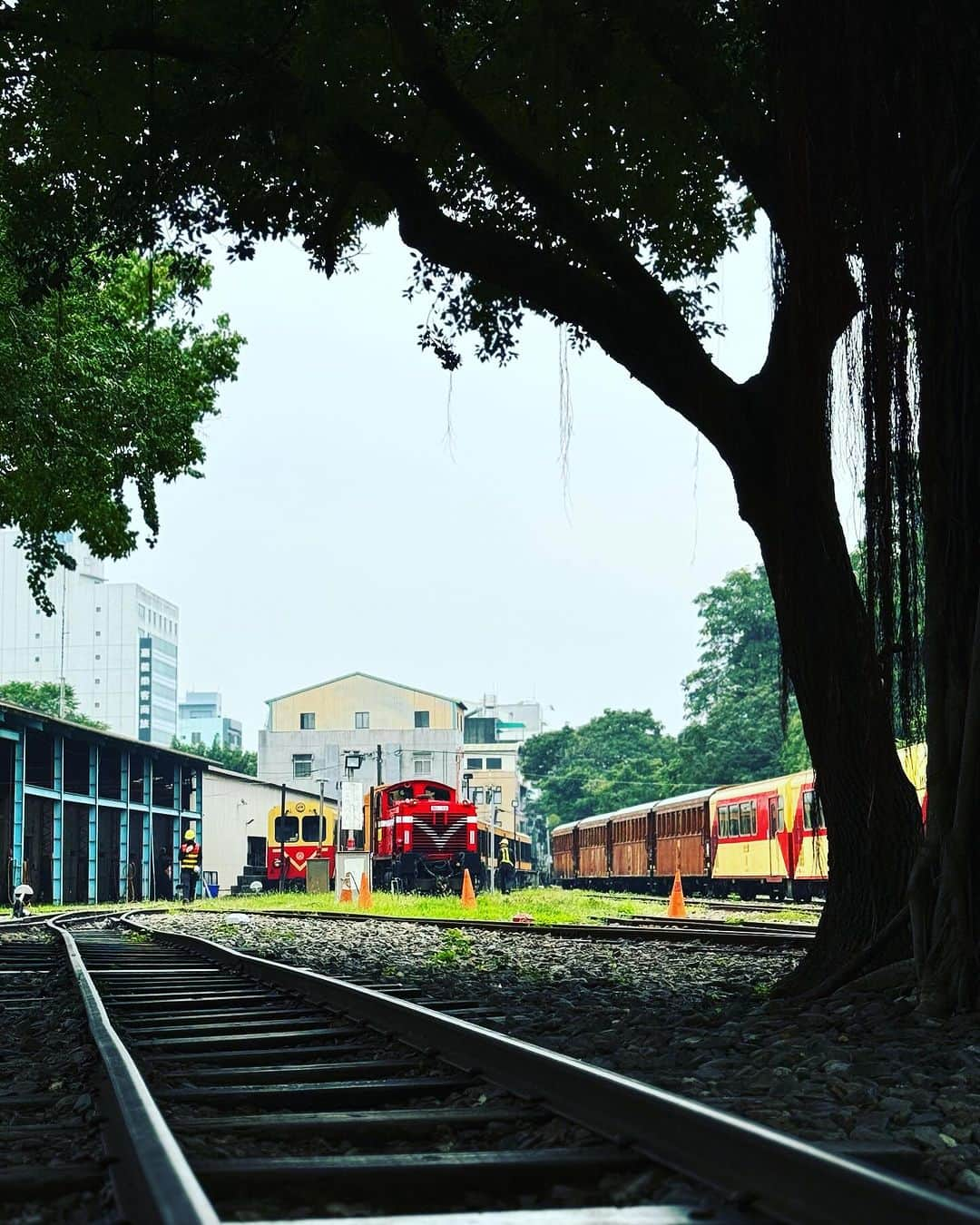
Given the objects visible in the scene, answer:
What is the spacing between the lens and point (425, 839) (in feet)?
127

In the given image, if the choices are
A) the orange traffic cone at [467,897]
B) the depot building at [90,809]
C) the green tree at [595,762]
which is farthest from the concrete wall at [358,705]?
the orange traffic cone at [467,897]

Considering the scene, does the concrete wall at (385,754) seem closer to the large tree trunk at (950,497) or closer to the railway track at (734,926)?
the railway track at (734,926)

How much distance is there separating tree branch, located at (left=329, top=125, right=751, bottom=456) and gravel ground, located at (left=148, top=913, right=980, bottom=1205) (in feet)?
10.8

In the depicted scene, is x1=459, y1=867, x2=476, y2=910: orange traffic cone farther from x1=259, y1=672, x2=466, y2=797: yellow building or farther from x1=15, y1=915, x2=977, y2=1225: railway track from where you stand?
x1=259, y1=672, x2=466, y2=797: yellow building

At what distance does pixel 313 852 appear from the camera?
4481 centimetres

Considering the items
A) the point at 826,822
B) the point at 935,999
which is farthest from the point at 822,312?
the point at 935,999

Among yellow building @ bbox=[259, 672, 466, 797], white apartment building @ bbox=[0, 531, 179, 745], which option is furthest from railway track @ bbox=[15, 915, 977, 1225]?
white apartment building @ bbox=[0, 531, 179, 745]

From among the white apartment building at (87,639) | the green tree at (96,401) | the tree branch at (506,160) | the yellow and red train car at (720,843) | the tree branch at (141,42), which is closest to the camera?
the tree branch at (506,160)

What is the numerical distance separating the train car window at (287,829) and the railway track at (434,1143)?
40.0 m

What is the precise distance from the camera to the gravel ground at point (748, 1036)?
4086 mm

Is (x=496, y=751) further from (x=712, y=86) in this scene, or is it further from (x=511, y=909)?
→ (x=712, y=86)

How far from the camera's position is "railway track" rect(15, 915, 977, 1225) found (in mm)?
2807

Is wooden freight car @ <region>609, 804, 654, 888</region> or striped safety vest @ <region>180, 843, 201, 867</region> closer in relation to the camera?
striped safety vest @ <region>180, 843, 201, 867</region>

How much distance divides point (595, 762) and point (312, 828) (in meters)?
57.5
